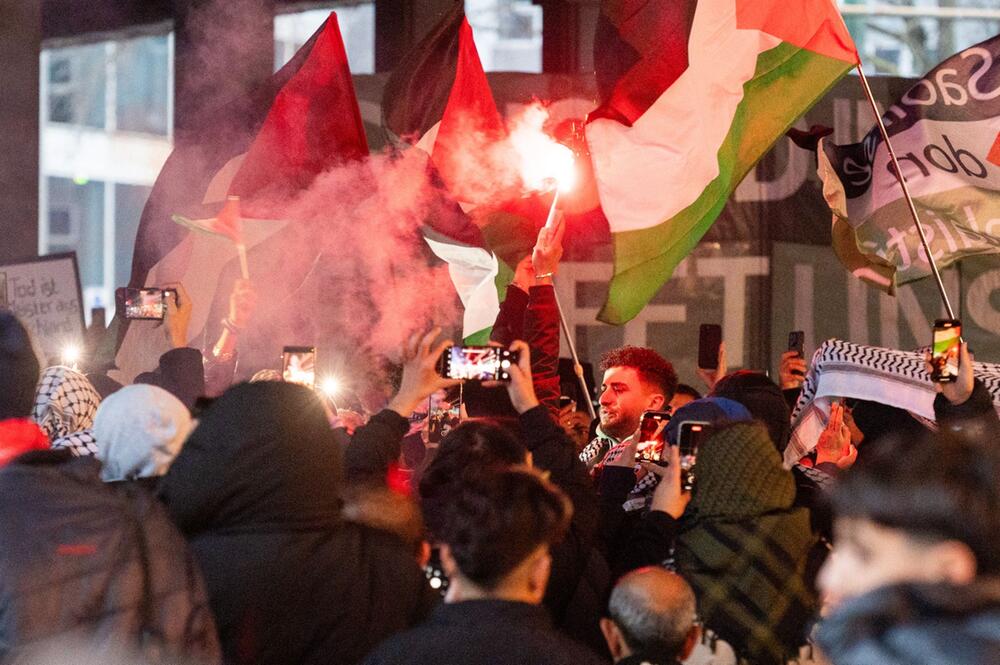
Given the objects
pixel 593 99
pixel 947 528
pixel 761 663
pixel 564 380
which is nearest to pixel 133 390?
pixel 761 663

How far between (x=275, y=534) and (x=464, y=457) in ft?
2.54

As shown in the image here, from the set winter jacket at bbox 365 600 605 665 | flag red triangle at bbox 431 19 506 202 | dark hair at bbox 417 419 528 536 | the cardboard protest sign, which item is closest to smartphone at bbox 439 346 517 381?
dark hair at bbox 417 419 528 536

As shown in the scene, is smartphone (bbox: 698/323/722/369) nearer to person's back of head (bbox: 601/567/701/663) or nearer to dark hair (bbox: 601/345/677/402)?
dark hair (bbox: 601/345/677/402)

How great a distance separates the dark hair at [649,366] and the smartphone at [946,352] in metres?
1.56

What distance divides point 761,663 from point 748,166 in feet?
11.1

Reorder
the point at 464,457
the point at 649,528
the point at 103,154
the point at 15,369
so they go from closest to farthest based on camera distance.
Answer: the point at 15,369 < the point at 464,457 < the point at 649,528 < the point at 103,154

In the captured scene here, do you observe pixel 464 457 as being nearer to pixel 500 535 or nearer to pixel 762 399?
pixel 500 535

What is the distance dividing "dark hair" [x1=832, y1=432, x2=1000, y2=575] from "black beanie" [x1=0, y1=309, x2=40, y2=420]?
231 centimetres

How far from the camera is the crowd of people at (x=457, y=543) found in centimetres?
182

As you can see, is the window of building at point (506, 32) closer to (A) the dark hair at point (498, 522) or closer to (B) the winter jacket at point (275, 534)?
(B) the winter jacket at point (275, 534)

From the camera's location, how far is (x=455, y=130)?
24.7 feet

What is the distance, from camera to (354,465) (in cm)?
368

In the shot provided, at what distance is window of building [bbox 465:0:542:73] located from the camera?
502 inches

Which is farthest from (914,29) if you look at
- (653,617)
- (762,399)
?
(653,617)
